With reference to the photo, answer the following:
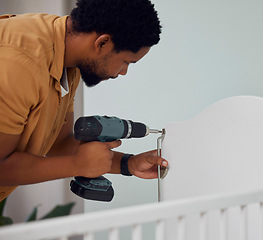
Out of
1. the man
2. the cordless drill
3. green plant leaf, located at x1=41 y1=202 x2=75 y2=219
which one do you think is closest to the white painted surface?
the cordless drill

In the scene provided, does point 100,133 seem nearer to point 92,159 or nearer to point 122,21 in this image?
point 92,159

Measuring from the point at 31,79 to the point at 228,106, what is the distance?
572 mm

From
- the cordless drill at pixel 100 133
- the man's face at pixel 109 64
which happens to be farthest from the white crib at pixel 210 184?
the man's face at pixel 109 64

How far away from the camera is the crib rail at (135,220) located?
0.50m

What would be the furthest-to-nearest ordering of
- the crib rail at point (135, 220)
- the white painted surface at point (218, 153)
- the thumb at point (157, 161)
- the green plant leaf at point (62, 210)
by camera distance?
the green plant leaf at point (62, 210), the thumb at point (157, 161), the white painted surface at point (218, 153), the crib rail at point (135, 220)

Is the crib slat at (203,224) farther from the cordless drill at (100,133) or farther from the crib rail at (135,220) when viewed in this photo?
the cordless drill at (100,133)

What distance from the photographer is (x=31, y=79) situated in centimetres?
95

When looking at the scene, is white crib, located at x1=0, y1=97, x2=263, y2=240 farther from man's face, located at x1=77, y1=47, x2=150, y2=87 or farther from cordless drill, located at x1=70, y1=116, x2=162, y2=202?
man's face, located at x1=77, y1=47, x2=150, y2=87

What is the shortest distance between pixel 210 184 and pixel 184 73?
50cm

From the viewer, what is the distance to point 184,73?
1.47m

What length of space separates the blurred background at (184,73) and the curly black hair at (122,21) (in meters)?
0.40

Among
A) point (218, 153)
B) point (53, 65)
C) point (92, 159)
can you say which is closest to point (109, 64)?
point (53, 65)

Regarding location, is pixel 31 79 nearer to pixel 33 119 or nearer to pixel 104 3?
pixel 33 119

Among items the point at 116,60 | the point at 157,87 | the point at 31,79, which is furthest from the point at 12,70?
the point at 157,87
